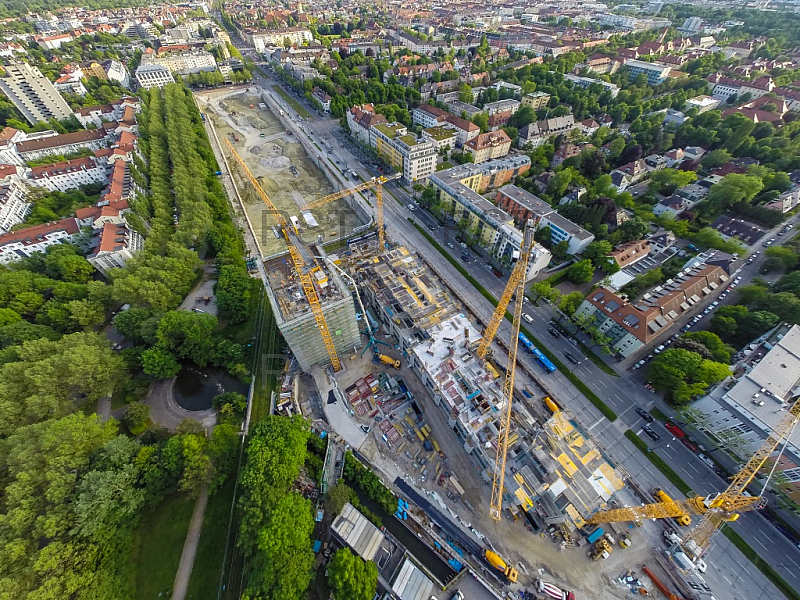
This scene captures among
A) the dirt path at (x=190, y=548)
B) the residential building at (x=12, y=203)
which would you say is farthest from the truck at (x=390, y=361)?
the residential building at (x=12, y=203)

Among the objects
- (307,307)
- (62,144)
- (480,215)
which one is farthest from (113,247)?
(480,215)

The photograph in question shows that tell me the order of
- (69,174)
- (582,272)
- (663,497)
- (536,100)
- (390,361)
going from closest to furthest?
(663,497) < (390,361) < (582,272) < (69,174) < (536,100)

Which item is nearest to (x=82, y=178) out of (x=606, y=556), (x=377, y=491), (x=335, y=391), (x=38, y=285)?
(x=38, y=285)

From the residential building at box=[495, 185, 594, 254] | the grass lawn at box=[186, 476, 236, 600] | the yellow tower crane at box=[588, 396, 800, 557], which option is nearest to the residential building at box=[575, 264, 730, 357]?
the residential building at box=[495, 185, 594, 254]

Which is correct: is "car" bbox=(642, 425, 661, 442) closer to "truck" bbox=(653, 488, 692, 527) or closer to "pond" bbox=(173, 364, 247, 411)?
"truck" bbox=(653, 488, 692, 527)

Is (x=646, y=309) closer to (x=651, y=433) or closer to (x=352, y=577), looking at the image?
(x=651, y=433)

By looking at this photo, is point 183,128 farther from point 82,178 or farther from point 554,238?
point 554,238

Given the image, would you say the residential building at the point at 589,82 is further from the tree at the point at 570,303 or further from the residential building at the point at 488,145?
the tree at the point at 570,303
